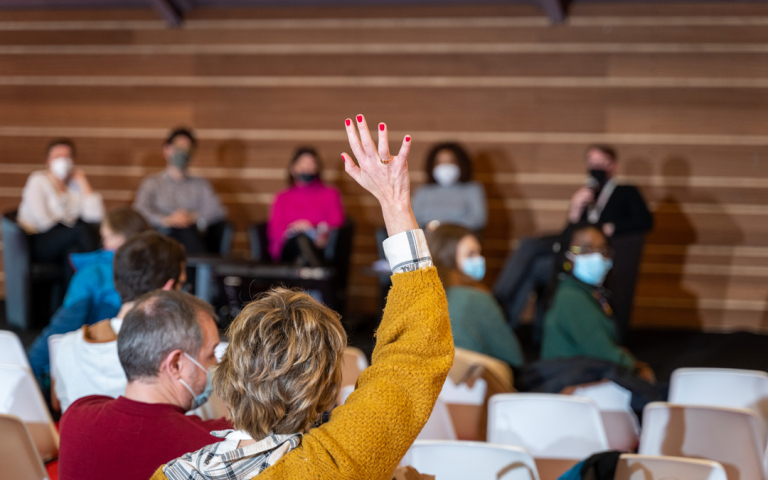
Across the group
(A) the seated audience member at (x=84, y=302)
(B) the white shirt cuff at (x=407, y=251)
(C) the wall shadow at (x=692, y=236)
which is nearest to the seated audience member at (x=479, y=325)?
(A) the seated audience member at (x=84, y=302)

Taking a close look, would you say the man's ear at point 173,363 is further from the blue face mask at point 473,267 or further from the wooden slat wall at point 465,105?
the wooden slat wall at point 465,105

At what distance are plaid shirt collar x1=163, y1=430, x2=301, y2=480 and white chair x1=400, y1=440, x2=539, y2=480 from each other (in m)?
0.74

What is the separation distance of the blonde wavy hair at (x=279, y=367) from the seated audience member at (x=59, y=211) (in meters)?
4.53

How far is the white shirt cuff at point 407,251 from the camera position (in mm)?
1211

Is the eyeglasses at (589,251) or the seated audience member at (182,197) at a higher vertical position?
the seated audience member at (182,197)

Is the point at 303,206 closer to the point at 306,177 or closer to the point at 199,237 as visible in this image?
the point at 306,177

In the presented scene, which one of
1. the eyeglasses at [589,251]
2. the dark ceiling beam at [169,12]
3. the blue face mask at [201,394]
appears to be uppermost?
the dark ceiling beam at [169,12]

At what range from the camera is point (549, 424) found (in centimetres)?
225

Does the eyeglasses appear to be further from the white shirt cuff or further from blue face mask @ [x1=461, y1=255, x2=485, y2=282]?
the white shirt cuff

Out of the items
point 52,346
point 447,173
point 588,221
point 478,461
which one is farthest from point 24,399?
point 588,221

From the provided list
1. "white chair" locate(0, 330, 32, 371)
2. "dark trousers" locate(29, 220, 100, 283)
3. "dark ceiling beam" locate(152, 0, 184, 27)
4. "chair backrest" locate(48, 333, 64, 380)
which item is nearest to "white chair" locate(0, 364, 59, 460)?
"chair backrest" locate(48, 333, 64, 380)

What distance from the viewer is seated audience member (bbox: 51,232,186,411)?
201 cm

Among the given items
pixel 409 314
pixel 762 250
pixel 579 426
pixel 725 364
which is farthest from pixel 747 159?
pixel 409 314

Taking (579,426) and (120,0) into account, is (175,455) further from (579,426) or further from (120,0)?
(120,0)
